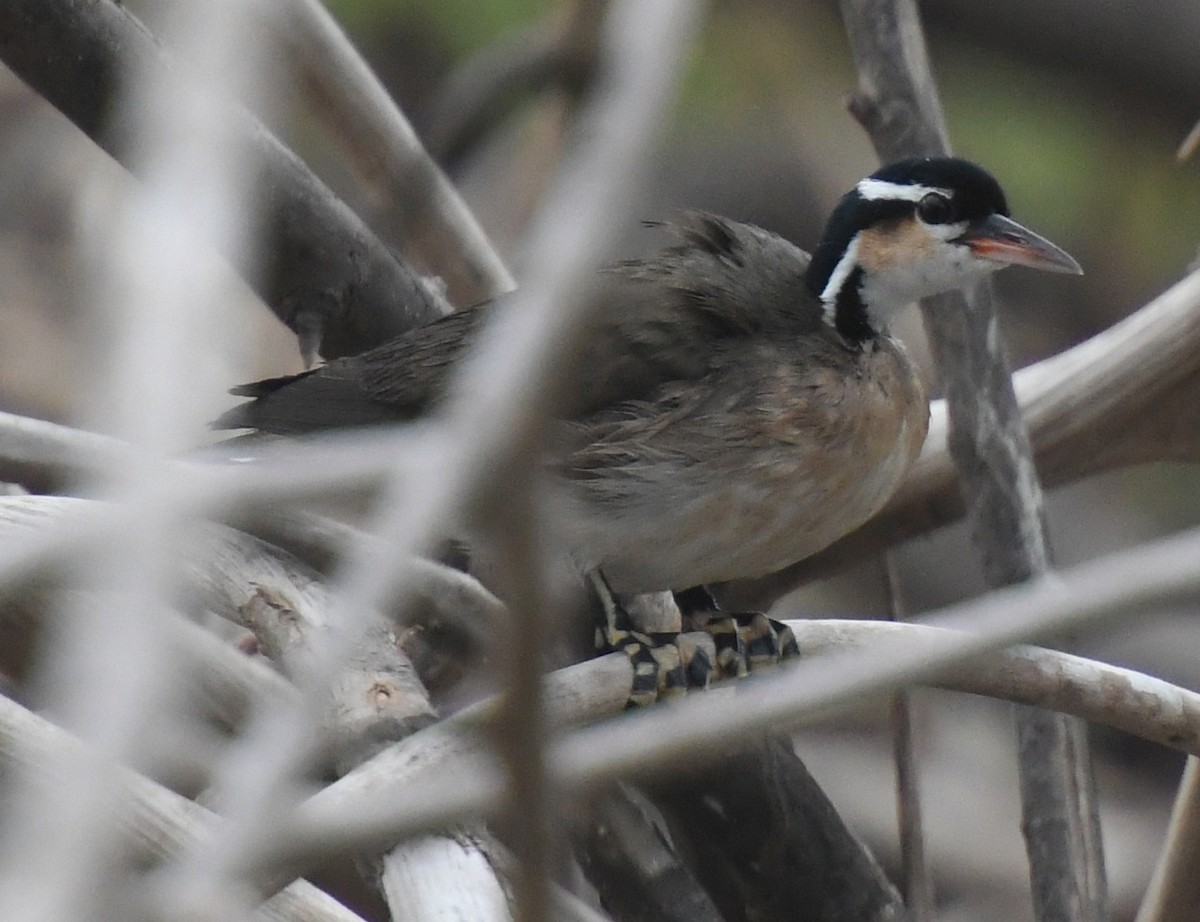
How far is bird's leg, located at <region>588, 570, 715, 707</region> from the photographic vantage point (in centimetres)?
218

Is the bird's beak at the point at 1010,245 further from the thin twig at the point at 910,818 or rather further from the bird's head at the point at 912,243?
the thin twig at the point at 910,818

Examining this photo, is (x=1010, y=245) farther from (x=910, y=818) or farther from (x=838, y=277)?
(x=910, y=818)

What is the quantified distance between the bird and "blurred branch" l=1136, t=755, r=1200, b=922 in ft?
2.10

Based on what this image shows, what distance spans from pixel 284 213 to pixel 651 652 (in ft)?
3.10

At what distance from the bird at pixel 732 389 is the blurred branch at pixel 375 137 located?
0.35 meters

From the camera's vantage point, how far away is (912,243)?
2.66 meters

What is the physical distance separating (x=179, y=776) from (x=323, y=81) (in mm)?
1219

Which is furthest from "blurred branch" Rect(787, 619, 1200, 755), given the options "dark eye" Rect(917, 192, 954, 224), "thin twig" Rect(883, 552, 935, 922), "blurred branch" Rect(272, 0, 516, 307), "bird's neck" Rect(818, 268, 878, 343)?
"blurred branch" Rect(272, 0, 516, 307)

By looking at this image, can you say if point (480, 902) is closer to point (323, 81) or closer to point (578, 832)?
point (578, 832)

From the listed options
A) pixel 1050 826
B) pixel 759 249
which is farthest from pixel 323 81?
pixel 1050 826

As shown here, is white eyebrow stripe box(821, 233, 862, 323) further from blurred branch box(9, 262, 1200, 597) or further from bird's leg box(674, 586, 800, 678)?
bird's leg box(674, 586, 800, 678)

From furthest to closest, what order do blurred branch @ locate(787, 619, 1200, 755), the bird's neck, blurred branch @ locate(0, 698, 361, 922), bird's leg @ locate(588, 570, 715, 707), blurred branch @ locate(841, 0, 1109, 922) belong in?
the bird's neck, blurred branch @ locate(841, 0, 1109, 922), bird's leg @ locate(588, 570, 715, 707), blurred branch @ locate(787, 619, 1200, 755), blurred branch @ locate(0, 698, 361, 922)

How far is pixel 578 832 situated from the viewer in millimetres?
2316

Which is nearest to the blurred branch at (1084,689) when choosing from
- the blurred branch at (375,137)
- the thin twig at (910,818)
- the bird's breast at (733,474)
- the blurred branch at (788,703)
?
the bird's breast at (733,474)
